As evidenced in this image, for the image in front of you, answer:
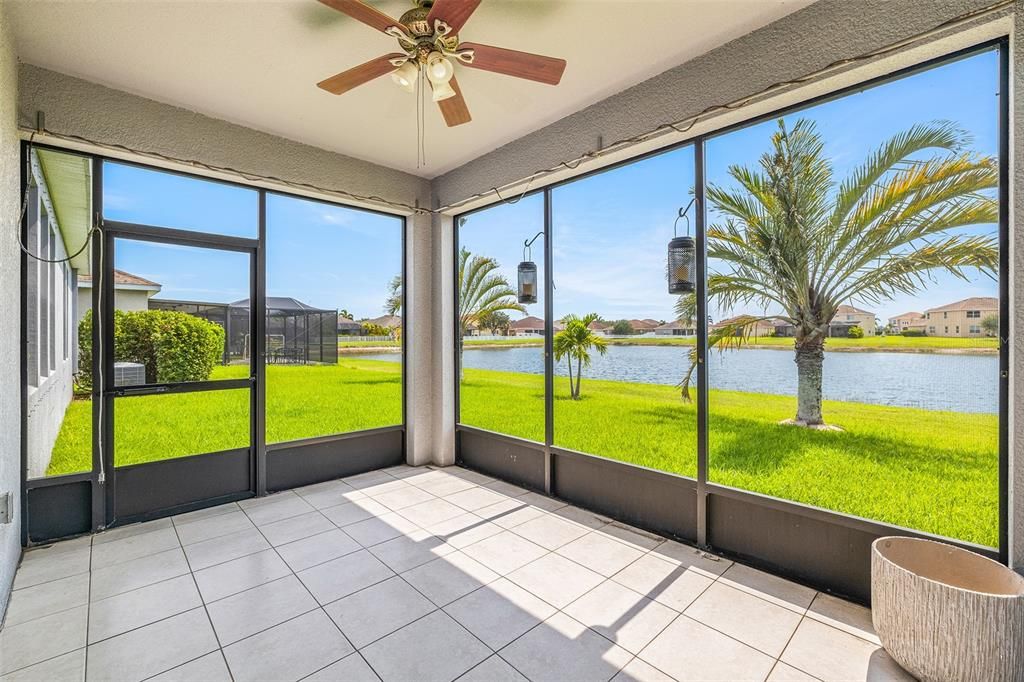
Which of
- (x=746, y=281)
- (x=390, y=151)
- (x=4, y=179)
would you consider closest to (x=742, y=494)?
(x=746, y=281)

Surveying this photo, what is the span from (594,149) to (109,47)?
282cm

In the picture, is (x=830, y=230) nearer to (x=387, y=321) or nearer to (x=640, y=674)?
(x=640, y=674)

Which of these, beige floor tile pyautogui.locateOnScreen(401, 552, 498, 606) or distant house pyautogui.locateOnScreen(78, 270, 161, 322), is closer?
beige floor tile pyautogui.locateOnScreen(401, 552, 498, 606)

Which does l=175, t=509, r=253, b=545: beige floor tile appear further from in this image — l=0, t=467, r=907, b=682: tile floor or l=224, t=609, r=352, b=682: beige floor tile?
l=224, t=609, r=352, b=682: beige floor tile

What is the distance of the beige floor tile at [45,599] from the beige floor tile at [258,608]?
71 cm

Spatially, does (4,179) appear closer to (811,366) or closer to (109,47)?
(109,47)

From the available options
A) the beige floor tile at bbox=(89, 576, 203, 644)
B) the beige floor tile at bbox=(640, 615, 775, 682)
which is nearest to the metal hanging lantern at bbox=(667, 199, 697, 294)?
the beige floor tile at bbox=(640, 615, 775, 682)

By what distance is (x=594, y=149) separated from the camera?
307cm

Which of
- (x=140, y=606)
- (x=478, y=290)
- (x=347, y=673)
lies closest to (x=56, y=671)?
(x=140, y=606)

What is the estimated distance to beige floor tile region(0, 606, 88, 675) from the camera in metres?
1.80

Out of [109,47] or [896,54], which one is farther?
[109,47]

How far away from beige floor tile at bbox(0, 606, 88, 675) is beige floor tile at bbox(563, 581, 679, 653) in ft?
7.07

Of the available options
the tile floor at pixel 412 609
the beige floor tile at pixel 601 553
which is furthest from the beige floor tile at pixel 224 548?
the beige floor tile at pixel 601 553

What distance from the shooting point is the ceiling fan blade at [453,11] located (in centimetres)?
Result: 170
